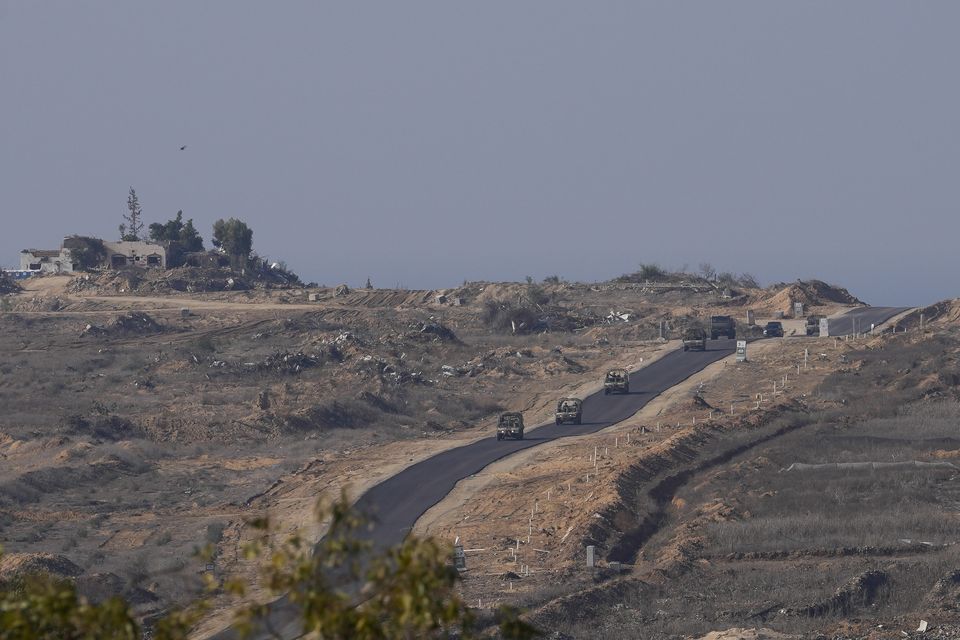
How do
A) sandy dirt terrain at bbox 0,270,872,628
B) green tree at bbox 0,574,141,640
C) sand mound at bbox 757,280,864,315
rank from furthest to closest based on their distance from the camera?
sand mound at bbox 757,280,864,315 → sandy dirt terrain at bbox 0,270,872,628 → green tree at bbox 0,574,141,640

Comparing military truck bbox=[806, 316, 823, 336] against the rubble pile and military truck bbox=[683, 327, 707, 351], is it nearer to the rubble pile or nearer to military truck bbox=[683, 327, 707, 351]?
military truck bbox=[683, 327, 707, 351]

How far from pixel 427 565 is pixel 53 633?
8.53 ft

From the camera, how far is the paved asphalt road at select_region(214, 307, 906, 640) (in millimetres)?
34812

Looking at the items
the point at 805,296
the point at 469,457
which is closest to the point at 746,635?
the point at 469,457

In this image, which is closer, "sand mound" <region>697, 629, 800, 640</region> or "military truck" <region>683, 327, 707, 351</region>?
"sand mound" <region>697, 629, 800, 640</region>

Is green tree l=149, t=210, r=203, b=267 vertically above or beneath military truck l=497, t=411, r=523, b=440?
above

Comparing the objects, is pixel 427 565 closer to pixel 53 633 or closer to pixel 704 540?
pixel 53 633

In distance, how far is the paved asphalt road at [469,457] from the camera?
34.8m

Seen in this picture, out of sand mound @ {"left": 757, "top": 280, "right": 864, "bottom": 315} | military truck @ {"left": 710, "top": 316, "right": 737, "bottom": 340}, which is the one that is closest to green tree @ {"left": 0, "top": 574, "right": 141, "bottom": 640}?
military truck @ {"left": 710, "top": 316, "right": 737, "bottom": 340}

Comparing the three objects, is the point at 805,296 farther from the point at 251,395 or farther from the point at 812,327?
the point at 251,395

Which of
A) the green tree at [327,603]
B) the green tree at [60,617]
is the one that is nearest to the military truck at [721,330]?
the green tree at [327,603]

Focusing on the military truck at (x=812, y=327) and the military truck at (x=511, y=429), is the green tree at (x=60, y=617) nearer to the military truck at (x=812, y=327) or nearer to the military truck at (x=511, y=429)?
the military truck at (x=511, y=429)

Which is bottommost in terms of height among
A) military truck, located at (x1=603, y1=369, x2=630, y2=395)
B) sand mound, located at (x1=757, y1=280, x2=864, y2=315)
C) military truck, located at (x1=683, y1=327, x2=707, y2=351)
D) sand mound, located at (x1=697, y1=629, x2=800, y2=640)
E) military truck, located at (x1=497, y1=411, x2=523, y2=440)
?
sand mound, located at (x1=697, y1=629, x2=800, y2=640)

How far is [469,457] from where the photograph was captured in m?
49.6
